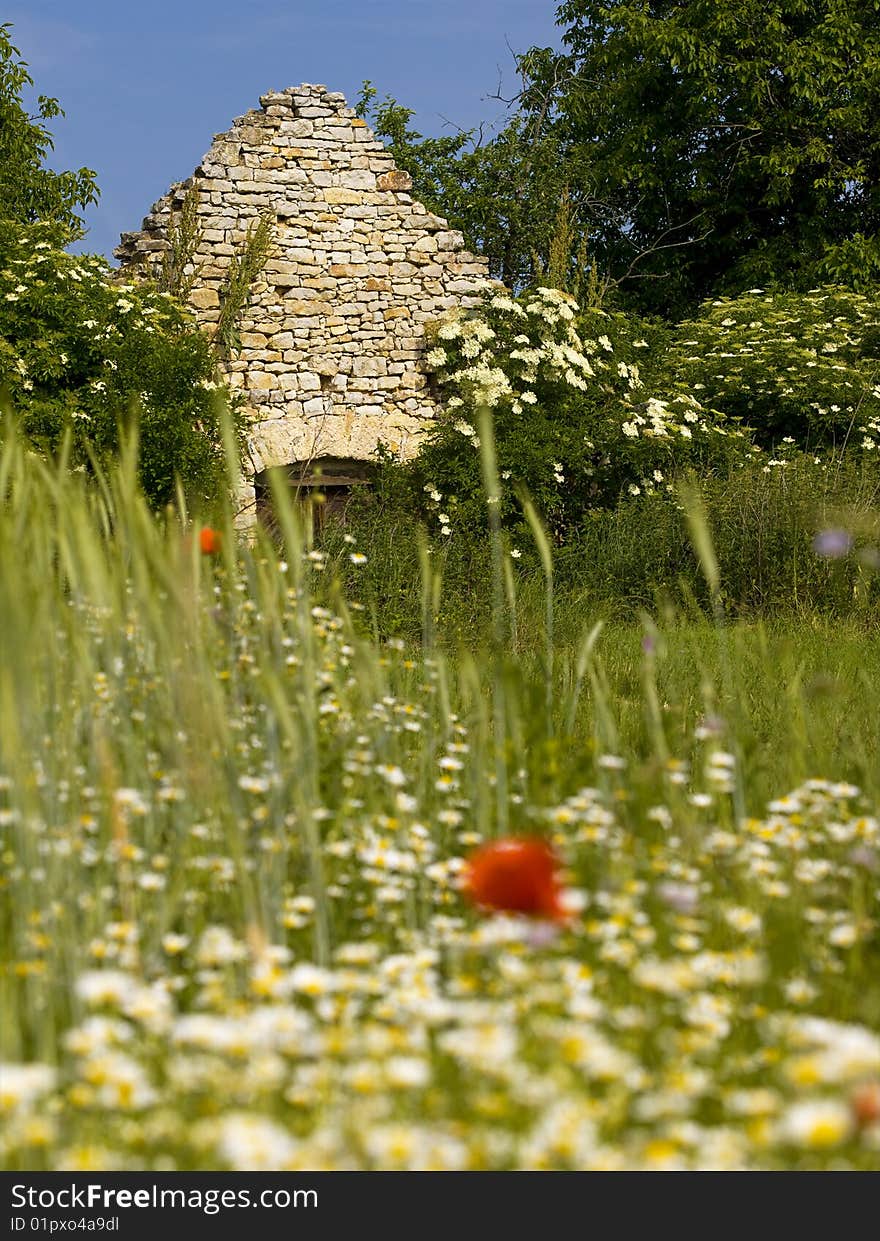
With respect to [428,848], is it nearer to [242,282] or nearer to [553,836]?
[553,836]

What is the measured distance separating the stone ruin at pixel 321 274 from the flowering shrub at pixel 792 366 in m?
2.88

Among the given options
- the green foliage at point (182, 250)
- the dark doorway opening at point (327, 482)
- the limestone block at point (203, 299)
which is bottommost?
the dark doorway opening at point (327, 482)

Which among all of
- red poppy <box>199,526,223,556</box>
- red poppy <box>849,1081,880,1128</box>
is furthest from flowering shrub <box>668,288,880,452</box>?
red poppy <box>849,1081,880,1128</box>

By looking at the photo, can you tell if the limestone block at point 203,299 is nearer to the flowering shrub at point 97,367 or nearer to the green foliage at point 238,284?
the green foliage at point 238,284

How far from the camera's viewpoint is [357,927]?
2.44 metres

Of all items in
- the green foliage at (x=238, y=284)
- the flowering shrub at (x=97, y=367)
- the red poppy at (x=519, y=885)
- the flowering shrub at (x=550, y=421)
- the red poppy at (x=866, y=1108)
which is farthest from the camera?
the green foliage at (x=238, y=284)

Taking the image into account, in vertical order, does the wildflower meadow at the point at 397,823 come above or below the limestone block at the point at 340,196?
below

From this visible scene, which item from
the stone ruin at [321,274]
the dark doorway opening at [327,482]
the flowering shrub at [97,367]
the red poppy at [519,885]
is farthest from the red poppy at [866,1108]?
the stone ruin at [321,274]

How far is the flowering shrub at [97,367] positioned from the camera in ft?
28.3

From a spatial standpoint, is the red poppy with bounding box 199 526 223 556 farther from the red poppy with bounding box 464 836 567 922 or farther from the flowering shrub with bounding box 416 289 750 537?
the flowering shrub with bounding box 416 289 750 537

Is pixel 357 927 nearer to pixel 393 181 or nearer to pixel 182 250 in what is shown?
pixel 182 250

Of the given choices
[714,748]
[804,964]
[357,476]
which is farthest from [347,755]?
[357,476]

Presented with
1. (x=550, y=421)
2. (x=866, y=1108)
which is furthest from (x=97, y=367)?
(x=866, y=1108)
